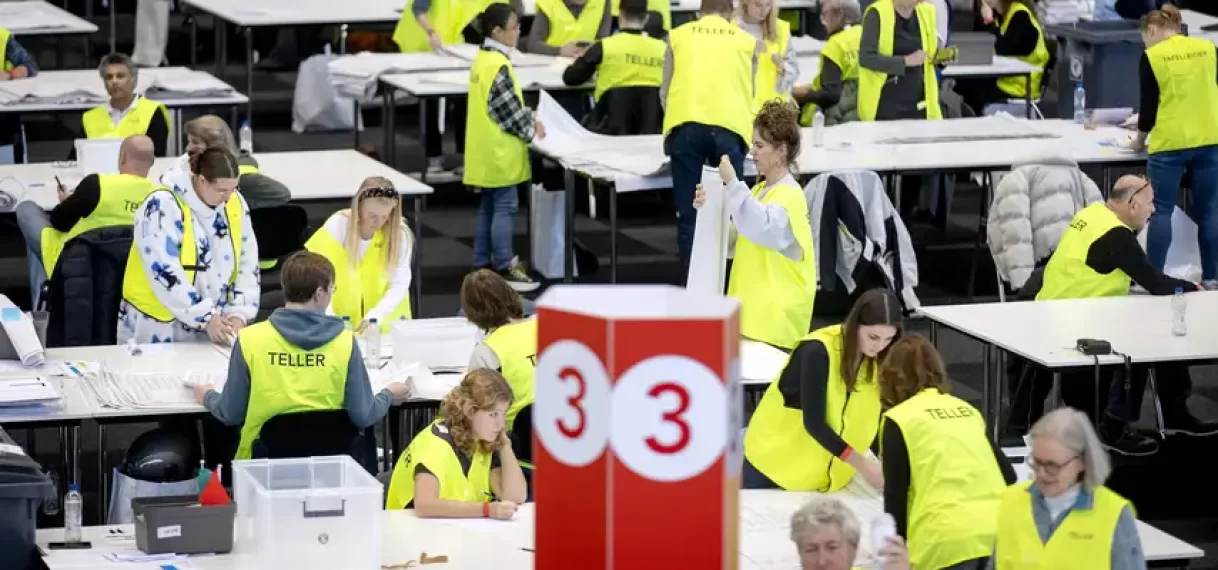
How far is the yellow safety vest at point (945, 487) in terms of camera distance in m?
5.53

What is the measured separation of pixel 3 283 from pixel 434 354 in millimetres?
4316

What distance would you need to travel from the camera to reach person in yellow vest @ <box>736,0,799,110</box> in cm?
1082

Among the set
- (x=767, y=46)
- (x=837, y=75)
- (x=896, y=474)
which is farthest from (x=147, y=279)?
(x=837, y=75)

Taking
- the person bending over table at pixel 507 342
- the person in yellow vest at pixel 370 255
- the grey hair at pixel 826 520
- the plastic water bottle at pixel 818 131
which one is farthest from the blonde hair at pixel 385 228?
the plastic water bottle at pixel 818 131

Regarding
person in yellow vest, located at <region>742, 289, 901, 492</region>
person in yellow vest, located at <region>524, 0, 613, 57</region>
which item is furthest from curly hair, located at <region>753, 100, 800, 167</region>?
person in yellow vest, located at <region>524, 0, 613, 57</region>

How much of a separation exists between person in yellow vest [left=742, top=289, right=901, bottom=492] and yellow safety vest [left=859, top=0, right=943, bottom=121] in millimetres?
5223

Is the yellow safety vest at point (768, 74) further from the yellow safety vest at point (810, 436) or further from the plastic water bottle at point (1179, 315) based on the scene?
the yellow safety vest at point (810, 436)

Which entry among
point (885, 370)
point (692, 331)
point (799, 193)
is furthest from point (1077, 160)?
point (692, 331)

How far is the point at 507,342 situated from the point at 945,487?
158cm

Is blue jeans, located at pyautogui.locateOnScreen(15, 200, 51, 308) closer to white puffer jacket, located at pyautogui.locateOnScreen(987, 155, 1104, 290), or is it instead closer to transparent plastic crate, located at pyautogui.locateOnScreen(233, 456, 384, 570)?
transparent plastic crate, located at pyautogui.locateOnScreen(233, 456, 384, 570)

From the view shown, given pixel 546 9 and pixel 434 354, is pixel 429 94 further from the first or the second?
pixel 434 354

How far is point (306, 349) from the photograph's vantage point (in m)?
6.24

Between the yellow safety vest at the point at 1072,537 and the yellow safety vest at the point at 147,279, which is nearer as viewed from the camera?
the yellow safety vest at the point at 1072,537

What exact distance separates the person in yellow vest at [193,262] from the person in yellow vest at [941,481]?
2717 millimetres
